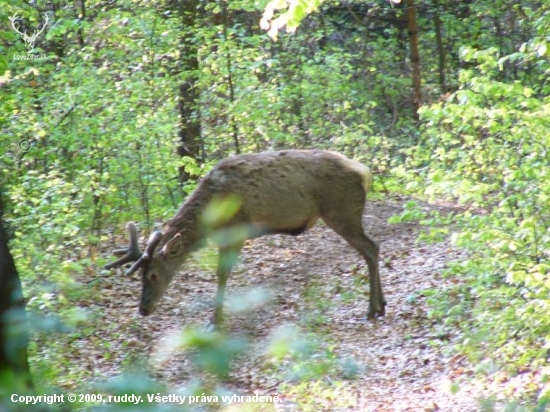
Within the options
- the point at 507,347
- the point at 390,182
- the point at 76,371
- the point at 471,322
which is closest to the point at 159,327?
the point at 76,371

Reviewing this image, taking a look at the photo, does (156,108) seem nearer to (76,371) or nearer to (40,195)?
(40,195)

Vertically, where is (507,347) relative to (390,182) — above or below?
above

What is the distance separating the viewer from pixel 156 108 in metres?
14.7

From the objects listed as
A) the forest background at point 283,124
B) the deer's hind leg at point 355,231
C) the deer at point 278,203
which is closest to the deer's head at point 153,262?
the deer at point 278,203

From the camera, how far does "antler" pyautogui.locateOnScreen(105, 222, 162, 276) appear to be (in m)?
10.0

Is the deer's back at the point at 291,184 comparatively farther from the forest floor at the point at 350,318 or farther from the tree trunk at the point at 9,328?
the tree trunk at the point at 9,328

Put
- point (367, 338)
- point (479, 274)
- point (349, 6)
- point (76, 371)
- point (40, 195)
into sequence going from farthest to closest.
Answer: point (349, 6) < point (40, 195) < point (367, 338) < point (479, 274) < point (76, 371)

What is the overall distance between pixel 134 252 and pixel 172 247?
1.60 ft

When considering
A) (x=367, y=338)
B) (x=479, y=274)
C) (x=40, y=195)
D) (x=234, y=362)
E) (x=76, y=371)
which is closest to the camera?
(x=234, y=362)

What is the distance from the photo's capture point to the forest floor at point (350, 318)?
275 inches

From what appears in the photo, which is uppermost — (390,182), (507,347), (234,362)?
(234,362)

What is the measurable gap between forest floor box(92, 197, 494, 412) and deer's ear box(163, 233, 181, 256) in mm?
592

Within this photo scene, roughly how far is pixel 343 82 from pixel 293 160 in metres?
7.10

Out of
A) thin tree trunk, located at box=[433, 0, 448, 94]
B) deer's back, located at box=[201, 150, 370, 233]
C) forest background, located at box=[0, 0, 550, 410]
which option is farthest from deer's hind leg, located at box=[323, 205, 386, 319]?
thin tree trunk, located at box=[433, 0, 448, 94]
